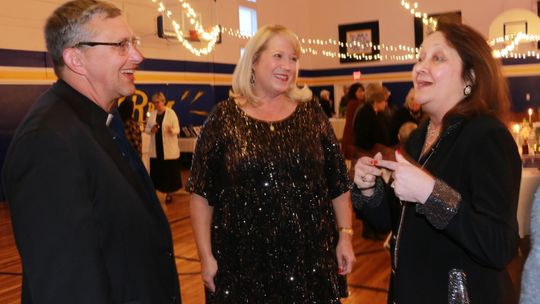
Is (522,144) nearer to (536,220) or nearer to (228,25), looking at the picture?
(536,220)

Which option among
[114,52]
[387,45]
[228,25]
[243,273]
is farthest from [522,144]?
[387,45]

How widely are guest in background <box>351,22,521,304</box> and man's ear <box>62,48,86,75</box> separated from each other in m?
0.94

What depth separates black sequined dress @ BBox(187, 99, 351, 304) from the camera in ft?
7.25

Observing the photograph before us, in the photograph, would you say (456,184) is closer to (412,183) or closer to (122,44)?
(412,183)

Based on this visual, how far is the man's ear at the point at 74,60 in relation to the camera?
1.57 m

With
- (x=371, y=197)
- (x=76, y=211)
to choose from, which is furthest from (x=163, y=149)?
(x=76, y=211)

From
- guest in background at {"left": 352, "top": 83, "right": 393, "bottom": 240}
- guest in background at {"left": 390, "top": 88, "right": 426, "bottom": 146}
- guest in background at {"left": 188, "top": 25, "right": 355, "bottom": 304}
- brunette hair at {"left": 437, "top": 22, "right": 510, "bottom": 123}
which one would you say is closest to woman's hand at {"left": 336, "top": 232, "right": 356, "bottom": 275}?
guest in background at {"left": 188, "top": 25, "right": 355, "bottom": 304}

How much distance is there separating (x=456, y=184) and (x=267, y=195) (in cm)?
86

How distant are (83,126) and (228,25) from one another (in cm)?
1364

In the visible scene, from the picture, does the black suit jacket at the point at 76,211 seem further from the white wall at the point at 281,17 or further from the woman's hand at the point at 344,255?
the white wall at the point at 281,17

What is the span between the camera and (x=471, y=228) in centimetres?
141

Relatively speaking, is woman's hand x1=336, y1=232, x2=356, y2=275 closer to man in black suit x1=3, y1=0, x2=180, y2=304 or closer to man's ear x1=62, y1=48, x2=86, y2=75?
man in black suit x1=3, y1=0, x2=180, y2=304

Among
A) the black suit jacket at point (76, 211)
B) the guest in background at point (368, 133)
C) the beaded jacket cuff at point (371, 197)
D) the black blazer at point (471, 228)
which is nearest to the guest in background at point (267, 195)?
the beaded jacket cuff at point (371, 197)

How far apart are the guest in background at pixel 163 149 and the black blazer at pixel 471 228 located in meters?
6.69
